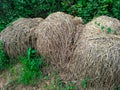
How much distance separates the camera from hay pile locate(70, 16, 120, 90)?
202 inches

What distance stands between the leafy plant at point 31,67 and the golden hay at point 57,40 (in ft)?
0.53

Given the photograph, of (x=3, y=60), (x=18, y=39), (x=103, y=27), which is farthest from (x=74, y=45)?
(x=3, y=60)

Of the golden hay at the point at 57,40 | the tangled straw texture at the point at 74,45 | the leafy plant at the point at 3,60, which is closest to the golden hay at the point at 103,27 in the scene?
the tangled straw texture at the point at 74,45

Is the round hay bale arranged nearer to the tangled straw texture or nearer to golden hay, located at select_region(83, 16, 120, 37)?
the tangled straw texture

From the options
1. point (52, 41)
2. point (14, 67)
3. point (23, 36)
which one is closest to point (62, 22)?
point (52, 41)

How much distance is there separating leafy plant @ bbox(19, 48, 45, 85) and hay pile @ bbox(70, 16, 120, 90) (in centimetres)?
69

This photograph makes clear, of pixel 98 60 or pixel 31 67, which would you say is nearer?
pixel 98 60

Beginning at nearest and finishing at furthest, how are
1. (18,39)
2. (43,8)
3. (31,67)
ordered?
(31,67)
(18,39)
(43,8)

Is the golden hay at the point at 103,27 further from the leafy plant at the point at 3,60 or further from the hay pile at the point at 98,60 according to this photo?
the leafy plant at the point at 3,60

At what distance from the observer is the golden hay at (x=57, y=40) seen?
18.9ft

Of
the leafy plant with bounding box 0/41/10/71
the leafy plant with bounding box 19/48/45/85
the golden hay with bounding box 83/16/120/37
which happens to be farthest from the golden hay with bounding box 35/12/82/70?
the leafy plant with bounding box 0/41/10/71

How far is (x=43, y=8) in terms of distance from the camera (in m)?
7.42

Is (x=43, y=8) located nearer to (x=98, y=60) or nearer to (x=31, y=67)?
(x=31, y=67)

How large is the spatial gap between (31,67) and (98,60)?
138 cm
